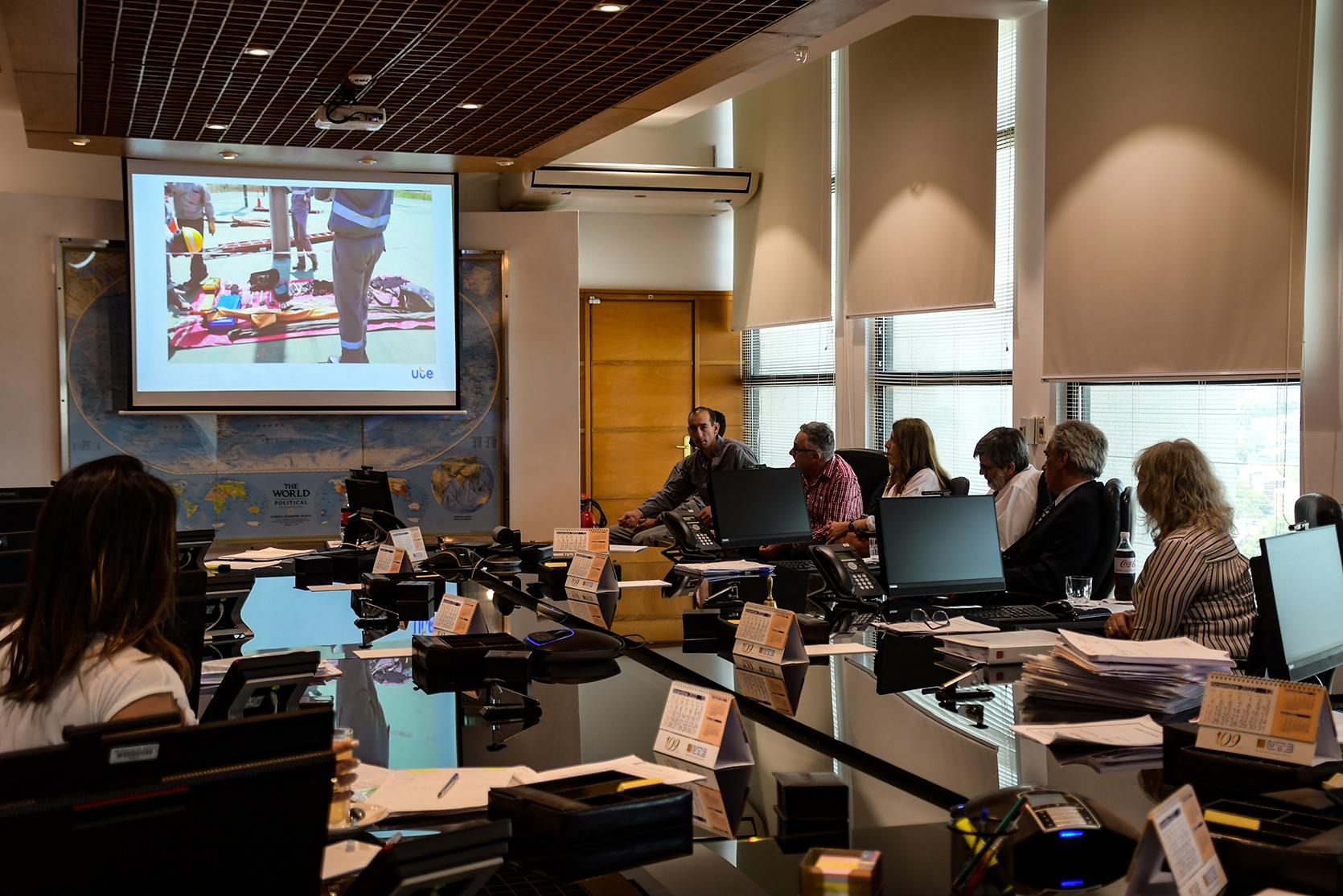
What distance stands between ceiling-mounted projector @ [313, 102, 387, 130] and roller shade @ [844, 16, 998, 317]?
2956 mm

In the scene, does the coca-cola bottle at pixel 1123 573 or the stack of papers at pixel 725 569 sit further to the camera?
the stack of papers at pixel 725 569

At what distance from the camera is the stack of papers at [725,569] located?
14.3 feet

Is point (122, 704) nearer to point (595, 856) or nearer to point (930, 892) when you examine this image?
point (595, 856)

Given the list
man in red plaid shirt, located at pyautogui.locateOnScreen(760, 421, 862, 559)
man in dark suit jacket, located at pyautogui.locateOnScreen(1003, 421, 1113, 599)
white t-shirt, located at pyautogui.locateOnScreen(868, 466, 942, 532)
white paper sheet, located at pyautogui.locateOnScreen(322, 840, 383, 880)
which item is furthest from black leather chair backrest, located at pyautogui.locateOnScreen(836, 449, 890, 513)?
white paper sheet, located at pyautogui.locateOnScreen(322, 840, 383, 880)

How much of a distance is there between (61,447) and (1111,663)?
7122 millimetres

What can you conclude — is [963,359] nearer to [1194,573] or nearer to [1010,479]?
[1010,479]

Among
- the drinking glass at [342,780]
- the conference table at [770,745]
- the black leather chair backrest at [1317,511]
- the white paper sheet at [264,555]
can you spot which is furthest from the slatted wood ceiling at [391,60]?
the drinking glass at [342,780]

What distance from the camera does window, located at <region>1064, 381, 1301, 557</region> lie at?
4.85 metres

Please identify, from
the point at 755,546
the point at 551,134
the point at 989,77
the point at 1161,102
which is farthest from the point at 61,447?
the point at 1161,102

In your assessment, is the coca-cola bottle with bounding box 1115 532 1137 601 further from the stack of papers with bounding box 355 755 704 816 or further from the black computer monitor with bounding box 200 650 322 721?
the black computer monitor with bounding box 200 650 322 721

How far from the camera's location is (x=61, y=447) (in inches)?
301

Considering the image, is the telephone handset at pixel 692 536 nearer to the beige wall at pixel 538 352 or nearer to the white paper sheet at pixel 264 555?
the white paper sheet at pixel 264 555

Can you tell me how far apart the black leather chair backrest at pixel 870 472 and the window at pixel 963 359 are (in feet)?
2.97

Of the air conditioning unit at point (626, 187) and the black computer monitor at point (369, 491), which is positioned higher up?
the air conditioning unit at point (626, 187)
